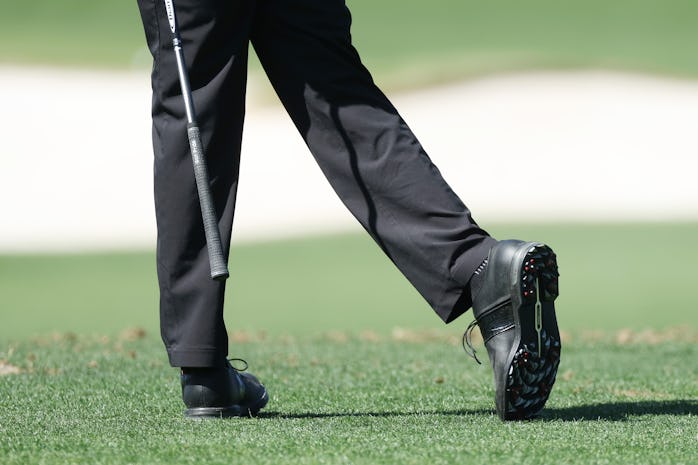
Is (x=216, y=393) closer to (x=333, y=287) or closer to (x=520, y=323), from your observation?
(x=520, y=323)

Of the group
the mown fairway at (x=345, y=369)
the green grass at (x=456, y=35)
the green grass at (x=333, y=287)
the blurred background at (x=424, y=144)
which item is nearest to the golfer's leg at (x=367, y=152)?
the mown fairway at (x=345, y=369)

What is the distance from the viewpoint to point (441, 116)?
594 inches

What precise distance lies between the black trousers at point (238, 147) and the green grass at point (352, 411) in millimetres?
266

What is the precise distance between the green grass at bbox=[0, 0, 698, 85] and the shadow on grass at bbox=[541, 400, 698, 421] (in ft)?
41.5

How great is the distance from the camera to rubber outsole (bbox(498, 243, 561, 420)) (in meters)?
2.57

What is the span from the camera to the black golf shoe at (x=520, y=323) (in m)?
2.58

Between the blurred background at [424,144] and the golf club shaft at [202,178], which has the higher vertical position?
the golf club shaft at [202,178]

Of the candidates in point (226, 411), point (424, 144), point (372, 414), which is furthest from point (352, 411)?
point (424, 144)

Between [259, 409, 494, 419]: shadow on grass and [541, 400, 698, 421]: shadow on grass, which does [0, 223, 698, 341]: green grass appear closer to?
[541, 400, 698, 421]: shadow on grass

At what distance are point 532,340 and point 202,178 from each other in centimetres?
77

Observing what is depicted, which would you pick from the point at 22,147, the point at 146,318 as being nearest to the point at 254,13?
the point at 146,318

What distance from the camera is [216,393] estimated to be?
276cm

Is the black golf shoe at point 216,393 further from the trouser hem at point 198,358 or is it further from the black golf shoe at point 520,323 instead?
the black golf shoe at point 520,323

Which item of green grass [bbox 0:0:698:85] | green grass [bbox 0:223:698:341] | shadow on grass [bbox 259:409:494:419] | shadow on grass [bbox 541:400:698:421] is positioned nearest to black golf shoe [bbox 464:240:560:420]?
shadow on grass [bbox 541:400:698:421]
